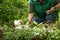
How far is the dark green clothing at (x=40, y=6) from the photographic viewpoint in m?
4.16

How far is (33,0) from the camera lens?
13.8ft

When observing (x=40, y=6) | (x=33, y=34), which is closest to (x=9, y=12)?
(x=40, y=6)

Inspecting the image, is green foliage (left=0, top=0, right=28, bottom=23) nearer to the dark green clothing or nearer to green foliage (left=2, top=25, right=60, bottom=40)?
the dark green clothing

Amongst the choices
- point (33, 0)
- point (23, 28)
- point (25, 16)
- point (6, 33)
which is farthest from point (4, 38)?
point (25, 16)

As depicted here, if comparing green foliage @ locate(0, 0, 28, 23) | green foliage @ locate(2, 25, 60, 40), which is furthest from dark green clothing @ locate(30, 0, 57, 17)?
green foliage @ locate(2, 25, 60, 40)

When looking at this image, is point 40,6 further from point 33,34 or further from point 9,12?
point 33,34

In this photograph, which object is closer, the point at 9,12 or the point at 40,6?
the point at 40,6

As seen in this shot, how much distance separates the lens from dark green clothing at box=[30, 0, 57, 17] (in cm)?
416

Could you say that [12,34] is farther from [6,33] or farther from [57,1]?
[57,1]

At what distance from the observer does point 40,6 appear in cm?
425

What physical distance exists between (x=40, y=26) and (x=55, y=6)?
4.57 feet

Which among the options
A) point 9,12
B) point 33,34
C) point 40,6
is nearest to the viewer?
point 33,34

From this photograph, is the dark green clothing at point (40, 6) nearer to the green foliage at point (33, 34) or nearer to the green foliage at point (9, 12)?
the green foliage at point (9, 12)

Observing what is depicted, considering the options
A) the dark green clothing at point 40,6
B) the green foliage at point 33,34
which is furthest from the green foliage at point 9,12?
the green foliage at point 33,34
